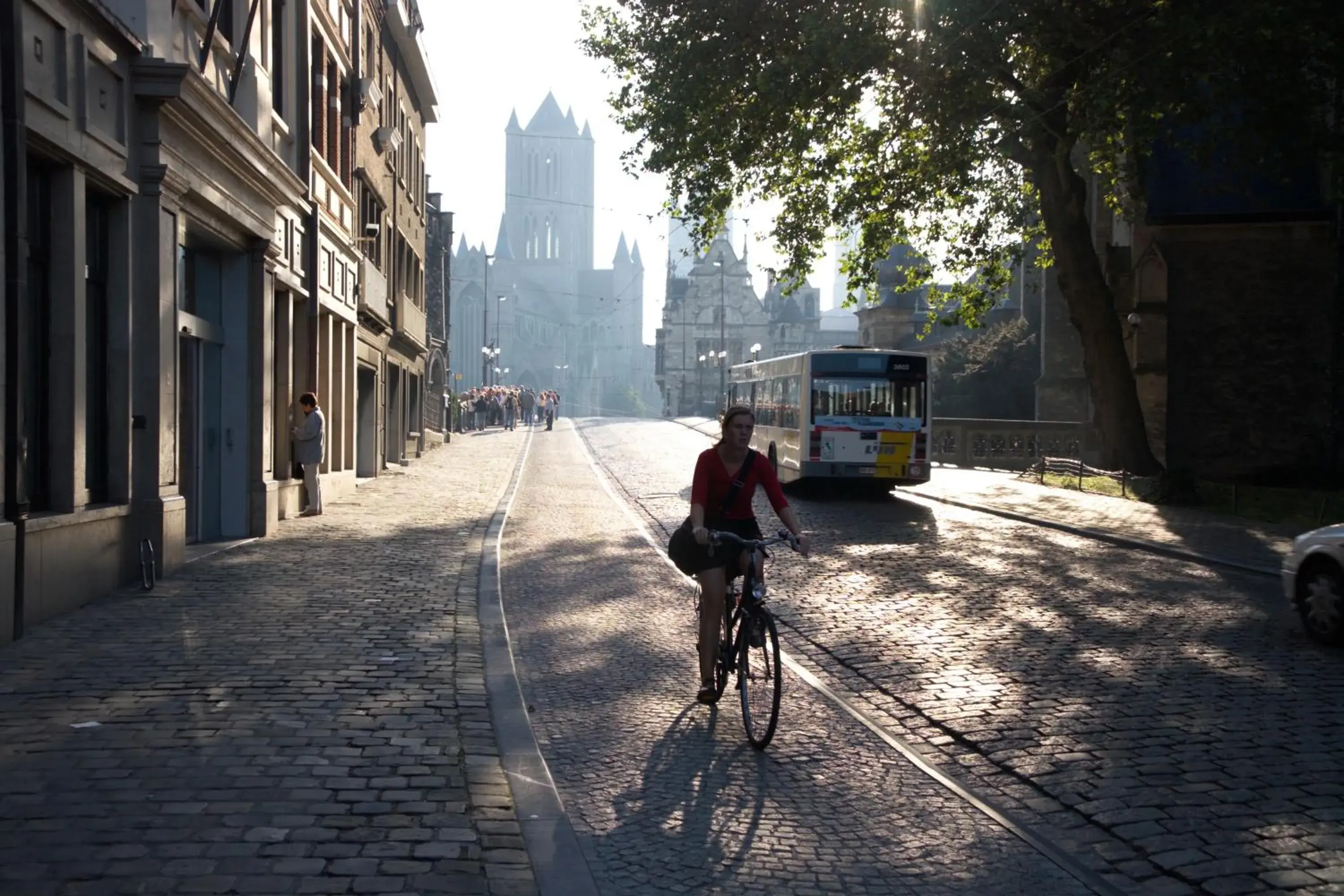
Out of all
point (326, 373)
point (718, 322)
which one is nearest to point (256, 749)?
point (326, 373)

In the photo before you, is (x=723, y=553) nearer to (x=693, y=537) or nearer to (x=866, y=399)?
(x=693, y=537)

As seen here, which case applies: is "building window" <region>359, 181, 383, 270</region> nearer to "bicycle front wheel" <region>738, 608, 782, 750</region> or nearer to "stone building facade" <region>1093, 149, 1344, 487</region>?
"stone building facade" <region>1093, 149, 1344, 487</region>

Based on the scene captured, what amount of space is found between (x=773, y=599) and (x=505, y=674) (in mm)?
4004

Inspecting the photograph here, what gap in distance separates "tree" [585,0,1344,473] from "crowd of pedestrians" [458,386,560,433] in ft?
134

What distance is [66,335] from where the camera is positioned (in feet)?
33.9

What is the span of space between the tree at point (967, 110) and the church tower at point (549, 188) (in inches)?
5024

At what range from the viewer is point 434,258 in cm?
5475

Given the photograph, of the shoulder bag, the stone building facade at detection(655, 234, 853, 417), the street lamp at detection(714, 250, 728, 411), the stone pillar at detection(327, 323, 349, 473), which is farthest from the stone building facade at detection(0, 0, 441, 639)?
the stone building facade at detection(655, 234, 853, 417)

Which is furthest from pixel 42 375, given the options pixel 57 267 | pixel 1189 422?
pixel 1189 422

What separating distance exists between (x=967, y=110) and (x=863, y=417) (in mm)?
5806

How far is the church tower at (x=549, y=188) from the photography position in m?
151

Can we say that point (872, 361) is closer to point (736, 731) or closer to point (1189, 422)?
point (1189, 422)

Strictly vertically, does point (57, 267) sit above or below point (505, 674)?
above

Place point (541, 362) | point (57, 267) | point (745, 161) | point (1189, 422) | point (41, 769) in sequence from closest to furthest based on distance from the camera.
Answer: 1. point (41, 769)
2. point (57, 267)
3. point (745, 161)
4. point (1189, 422)
5. point (541, 362)
